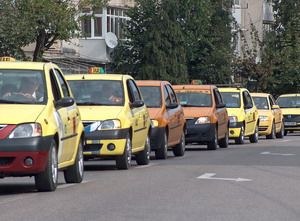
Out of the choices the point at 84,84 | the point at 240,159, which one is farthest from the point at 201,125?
the point at 84,84

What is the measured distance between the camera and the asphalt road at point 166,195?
1048 centimetres

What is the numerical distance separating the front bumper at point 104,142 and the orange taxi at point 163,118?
3.71 metres

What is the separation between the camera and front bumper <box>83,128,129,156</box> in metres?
17.2

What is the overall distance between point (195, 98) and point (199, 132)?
1.31 meters

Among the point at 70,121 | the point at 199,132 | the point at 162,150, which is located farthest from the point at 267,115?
the point at 70,121

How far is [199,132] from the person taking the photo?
2600 centimetres

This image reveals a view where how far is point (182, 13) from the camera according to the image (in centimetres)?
5319

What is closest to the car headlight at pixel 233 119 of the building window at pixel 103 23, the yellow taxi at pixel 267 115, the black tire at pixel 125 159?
the yellow taxi at pixel 267 115

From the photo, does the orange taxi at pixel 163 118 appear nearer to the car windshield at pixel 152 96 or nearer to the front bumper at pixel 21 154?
the car windshield at pixel 152 96

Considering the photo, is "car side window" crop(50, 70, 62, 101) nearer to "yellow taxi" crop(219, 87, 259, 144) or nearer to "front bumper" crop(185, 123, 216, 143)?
"front bumper" crop(185, 123, 216, 143)

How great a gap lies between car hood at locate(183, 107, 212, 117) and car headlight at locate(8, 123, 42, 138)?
13547 millimetres

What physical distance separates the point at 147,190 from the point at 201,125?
12.8 m

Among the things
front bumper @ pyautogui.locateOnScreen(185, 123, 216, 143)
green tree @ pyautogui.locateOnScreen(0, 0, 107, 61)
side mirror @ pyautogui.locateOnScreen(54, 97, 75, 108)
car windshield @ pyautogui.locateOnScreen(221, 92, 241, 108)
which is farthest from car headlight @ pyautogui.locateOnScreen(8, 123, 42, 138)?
green tree @ pyautogui.locateOnScreen(0, 0, 107, 61)

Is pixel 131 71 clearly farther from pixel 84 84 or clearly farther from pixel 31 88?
pixel 31 88
